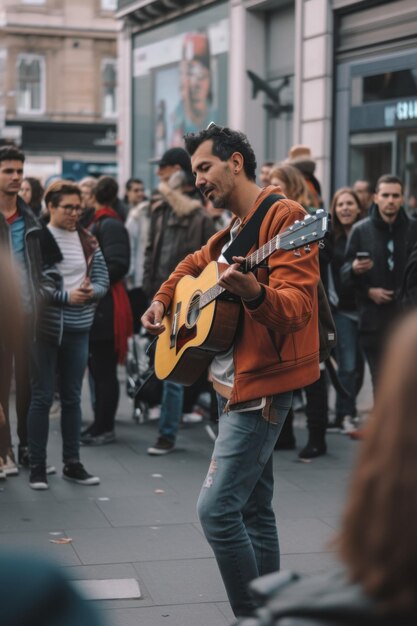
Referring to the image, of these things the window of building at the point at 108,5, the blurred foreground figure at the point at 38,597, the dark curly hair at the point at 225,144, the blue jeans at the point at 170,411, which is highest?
the window of building at the point at 108,5

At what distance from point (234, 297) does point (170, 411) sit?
4263 mm

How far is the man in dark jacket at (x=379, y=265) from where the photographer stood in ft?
26.9

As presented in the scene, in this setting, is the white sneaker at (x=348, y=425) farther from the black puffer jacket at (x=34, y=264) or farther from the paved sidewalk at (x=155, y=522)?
the black puffer jacket at (x=34, y=264)

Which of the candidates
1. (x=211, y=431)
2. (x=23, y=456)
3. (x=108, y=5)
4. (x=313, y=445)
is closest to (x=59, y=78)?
(x=108, y=5)

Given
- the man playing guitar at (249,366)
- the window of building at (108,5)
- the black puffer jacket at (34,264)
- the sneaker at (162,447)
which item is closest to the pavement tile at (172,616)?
the man playing guitar at (249,366)

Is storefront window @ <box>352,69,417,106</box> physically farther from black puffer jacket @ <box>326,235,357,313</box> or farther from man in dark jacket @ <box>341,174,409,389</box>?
man in dark jacket @ <box>341,174,409,389</box>

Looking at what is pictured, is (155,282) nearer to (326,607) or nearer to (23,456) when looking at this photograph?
(23,456)

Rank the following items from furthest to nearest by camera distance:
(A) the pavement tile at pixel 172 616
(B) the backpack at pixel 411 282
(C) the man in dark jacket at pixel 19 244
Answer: (C) the man in dark jacket at pixel 19 244 < (B) the backpack at pixel 411 282 < (A) the pavement tile at pixel 172 616

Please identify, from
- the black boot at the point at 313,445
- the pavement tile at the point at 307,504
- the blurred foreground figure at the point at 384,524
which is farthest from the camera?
the black boot at the point at 313,445

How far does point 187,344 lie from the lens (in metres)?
4.43

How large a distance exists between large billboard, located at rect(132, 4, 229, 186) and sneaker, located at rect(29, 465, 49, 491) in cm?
1157

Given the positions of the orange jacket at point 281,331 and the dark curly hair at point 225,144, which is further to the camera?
the dark curly hair at point 225,144

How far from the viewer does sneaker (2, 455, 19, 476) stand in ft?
24.4

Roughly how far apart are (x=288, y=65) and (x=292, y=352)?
12252 millimetres
